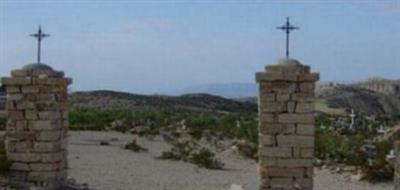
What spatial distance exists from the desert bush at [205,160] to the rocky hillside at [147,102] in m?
34.5

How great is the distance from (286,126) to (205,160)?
778cm

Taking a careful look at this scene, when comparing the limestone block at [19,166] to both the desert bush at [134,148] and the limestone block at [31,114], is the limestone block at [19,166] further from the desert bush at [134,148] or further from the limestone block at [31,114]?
the desert bush at [134,148]

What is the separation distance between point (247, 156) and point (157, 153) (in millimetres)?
2954

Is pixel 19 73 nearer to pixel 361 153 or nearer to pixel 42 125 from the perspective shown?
pixel 42 125

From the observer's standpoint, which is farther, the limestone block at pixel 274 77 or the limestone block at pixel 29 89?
the limestone block at pixel 29 89

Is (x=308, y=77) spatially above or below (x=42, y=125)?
above

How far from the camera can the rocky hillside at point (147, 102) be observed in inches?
2350

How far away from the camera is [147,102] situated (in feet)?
204

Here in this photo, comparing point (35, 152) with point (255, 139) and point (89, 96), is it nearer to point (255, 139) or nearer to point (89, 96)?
point (255, 139)

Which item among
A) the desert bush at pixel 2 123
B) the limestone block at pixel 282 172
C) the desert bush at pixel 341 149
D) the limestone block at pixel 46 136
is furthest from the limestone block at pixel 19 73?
the desert bush at pixel 2 123

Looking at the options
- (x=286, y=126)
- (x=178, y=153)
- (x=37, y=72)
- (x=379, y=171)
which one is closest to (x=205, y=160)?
(x=178, y=153)

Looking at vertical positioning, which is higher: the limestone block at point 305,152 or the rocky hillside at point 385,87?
the rocky hillside at point 385,87

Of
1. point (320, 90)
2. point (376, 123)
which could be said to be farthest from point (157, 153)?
point (320, 90)

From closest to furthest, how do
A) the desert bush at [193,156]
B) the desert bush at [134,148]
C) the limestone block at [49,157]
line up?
the limestone block at [49,157], the desert bush at [193,156], the desert bush at [134,148]
